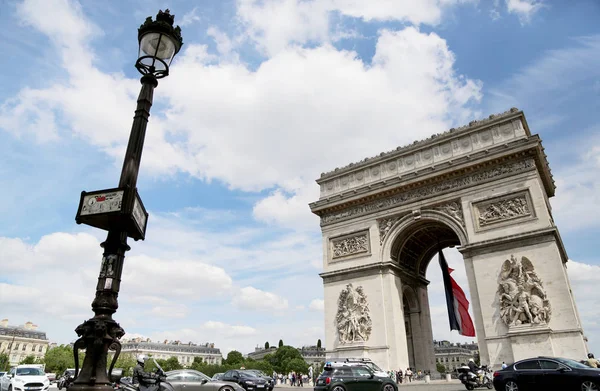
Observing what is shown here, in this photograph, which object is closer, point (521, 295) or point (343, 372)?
point (343, 372)

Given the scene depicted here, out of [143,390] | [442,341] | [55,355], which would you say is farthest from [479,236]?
[442,341]

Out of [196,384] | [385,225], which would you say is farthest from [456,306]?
[196,384]

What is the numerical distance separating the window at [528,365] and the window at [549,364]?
0.47 ft

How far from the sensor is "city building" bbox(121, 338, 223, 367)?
119m

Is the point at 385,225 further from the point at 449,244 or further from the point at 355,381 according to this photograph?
the point at 355,381

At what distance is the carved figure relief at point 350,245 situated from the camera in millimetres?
28094

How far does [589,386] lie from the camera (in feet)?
36.6

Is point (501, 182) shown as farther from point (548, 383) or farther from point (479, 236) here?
point (548, 383)

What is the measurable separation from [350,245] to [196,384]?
17140mm

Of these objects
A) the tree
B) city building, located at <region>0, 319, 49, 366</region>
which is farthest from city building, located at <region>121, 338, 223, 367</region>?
city building, located at <region>0, 319, 49, 366</region>

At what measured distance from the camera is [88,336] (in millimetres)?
4230

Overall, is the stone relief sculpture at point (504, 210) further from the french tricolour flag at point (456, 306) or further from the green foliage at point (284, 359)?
the green foliage at point (284, 359)

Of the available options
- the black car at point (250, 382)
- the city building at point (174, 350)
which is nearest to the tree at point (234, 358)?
the city building at point (174, 350)

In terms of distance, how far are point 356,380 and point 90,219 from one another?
11737 mm
